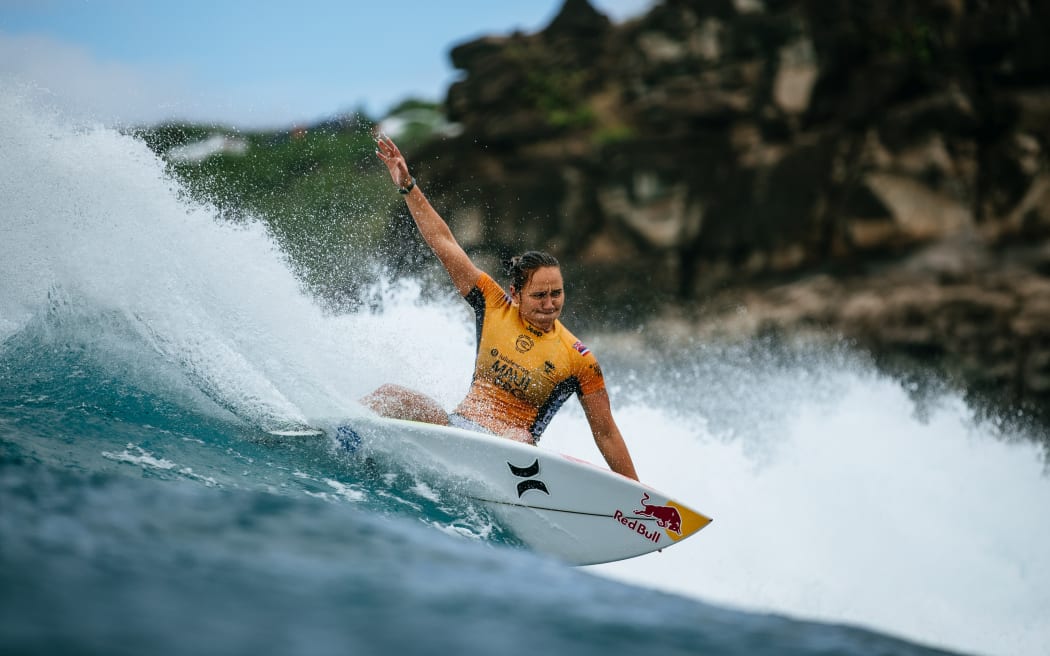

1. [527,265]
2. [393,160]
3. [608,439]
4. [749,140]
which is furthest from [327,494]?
[749,140]

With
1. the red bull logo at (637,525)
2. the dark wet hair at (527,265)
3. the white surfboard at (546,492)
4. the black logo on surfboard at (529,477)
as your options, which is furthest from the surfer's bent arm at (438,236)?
the red bull logo at (637,525)

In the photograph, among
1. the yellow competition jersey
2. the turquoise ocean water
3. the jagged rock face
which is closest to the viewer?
the turquoise ocean water

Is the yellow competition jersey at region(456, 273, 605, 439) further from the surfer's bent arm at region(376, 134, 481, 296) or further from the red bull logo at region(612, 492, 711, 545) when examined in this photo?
the red bull logo at region(612, 492, 711, 545)

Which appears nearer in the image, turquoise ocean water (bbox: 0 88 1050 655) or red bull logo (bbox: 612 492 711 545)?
turquoise ocean water (bbox: 0 88 1050 655)

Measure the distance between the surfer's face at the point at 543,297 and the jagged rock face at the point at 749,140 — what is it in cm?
1029

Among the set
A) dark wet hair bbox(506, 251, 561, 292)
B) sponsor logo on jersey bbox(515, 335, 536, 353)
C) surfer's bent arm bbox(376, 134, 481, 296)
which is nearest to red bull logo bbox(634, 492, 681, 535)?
sponsor logo on jersey bbox(515, 335, 536, 353)

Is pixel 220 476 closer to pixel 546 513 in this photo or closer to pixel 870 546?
pixel 546 513

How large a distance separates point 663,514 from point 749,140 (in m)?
13.7

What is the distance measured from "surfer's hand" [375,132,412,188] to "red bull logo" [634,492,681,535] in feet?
7.24

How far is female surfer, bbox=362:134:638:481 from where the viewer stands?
169 inches

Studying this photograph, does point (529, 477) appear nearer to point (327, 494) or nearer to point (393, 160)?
point (327, 494)

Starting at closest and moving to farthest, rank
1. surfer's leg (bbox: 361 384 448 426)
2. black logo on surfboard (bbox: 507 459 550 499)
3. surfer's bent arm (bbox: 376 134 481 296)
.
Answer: black logo on surfboard (bbox: 507 459 550 499) < surfer's leg (bbox: 361 384 448 426) < surfer's bent arm (bbox: 376 134 481 296)

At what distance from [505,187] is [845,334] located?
7457 millimetres

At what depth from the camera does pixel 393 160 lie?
15.7ft
